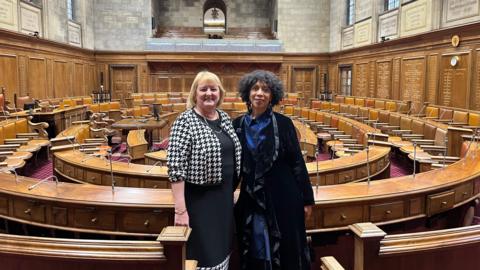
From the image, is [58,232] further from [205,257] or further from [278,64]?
[278,64]

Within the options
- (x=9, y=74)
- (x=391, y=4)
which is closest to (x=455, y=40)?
(x=391, y=4)

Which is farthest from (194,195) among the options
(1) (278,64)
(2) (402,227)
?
(1) (278,64)

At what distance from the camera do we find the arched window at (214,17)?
2323cm

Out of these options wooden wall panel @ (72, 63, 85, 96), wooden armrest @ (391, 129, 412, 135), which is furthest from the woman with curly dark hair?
wooden wall panel @ (72, 63, 85, 96)

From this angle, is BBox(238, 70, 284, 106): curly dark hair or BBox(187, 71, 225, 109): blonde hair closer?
BBox(187, 71, 225, 109): blonde hair

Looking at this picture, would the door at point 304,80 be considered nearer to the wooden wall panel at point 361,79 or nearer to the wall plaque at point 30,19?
the wooden wall panel at point 361,79

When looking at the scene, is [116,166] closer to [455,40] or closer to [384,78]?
[455,40]

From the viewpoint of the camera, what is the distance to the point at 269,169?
95.8 inches

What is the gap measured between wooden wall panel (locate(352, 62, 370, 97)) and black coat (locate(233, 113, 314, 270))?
14824mm

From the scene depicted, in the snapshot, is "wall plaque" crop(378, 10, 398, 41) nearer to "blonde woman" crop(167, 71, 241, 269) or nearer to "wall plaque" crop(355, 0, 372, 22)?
Answer: "wall plaque" crop(355, 0, 372, 22)

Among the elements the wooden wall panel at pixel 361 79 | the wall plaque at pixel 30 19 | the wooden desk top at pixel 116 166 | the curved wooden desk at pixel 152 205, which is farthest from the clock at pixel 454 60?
the wall plaque at pixel 30 19

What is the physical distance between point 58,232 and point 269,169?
2.35 metres

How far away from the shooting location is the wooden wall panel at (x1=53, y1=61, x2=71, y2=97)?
15.5 metres

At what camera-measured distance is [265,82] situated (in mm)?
2500
